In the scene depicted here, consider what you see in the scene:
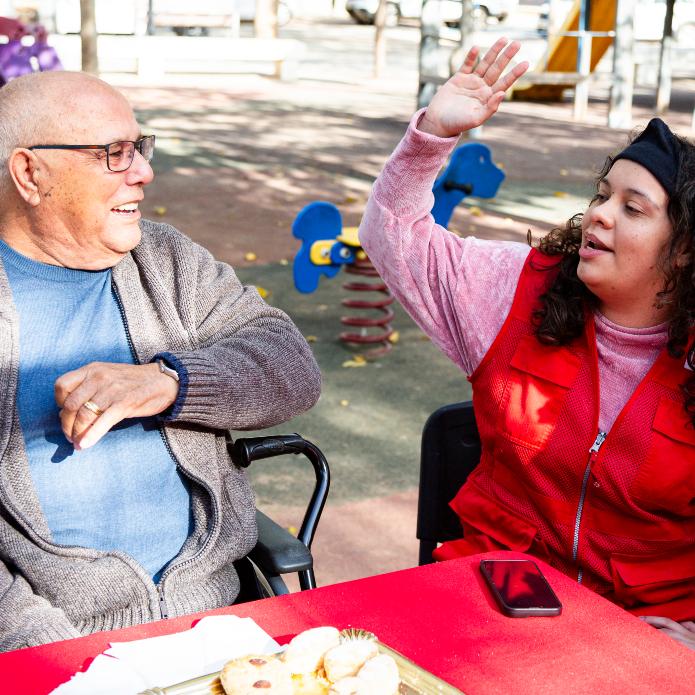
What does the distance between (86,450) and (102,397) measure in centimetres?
24

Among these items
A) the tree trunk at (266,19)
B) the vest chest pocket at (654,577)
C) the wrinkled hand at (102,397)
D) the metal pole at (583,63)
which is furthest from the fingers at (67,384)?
the tree trunk at (266,19)

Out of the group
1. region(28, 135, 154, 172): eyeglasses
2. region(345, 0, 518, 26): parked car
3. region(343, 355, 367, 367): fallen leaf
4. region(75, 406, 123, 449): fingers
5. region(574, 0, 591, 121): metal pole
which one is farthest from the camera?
region(345, 0, 518, 26): parked car

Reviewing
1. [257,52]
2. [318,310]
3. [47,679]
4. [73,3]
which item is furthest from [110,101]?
[73,3]

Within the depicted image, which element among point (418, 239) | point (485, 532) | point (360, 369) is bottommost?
point (360, 369)

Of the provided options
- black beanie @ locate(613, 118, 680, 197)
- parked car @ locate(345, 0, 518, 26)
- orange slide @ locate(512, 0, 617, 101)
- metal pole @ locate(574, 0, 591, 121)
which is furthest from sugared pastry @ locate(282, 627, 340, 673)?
parked car @ locate(345, 0, 518, 26)

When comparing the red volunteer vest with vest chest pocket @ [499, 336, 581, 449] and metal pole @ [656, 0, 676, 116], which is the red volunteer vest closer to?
vest chest pocket @ [499, 336, 581, 449]

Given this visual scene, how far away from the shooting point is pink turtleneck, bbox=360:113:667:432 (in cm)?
243

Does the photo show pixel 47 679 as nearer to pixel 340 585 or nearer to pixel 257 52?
pixel 340 585

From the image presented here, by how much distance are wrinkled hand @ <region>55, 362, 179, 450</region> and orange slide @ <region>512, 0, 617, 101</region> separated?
53.4ft

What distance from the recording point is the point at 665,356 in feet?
7.54

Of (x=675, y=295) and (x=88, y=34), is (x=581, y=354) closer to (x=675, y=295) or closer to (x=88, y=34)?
(x=675, y=295)

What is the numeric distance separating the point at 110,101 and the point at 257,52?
63.0 ft

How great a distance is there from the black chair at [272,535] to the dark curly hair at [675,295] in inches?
24.1

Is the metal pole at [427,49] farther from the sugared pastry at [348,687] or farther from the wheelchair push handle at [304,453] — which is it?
the sugared pastry at [348,687]
